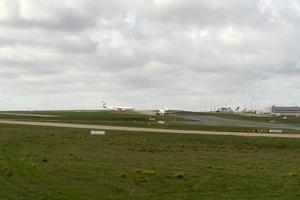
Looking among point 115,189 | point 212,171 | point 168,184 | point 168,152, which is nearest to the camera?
point 115,189

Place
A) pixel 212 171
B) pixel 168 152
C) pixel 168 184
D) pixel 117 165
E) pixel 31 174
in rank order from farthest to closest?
1. pixel 168 152
2. pixel 117 165
3. pixel 212 171
4. pixel 31 174
5. pixel 168 184

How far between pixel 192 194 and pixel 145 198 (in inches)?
65.1

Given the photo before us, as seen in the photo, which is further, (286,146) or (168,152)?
(286,146)

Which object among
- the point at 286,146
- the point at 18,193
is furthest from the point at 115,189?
the point at 286,146

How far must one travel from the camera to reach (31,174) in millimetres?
18969

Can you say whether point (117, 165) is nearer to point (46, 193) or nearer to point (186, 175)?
point (186, 175)

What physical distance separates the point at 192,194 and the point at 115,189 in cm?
241

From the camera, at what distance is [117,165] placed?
22.5 m

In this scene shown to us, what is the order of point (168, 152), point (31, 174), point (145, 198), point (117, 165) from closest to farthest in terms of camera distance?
1. point (145, 198)
2. point (31, 174)
3. point (117, 165)
4. point (168, 152)

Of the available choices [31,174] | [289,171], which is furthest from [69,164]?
[289,171]

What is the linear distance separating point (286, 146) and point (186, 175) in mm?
25096

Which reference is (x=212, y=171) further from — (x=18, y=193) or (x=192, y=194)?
(x=18, y=193)

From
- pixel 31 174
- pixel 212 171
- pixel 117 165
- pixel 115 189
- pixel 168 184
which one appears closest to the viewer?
pixel 115 189

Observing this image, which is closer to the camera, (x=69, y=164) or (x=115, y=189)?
(x=115, y=189)
